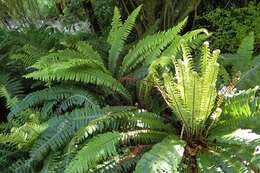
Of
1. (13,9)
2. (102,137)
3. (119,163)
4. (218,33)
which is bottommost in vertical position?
(119,163)

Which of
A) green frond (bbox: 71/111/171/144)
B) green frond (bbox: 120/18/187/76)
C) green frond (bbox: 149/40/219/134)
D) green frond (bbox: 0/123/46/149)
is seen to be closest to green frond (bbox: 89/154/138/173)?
green frond (bbox: 71/111/171/144)

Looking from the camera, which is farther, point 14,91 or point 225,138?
point 14,91

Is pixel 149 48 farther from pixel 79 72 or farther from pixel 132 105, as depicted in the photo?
pixel 79 72

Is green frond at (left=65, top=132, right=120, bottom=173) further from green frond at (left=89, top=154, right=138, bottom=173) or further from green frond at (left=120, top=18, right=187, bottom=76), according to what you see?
green frond at (left=120, top=18, right=187, bottom=76)

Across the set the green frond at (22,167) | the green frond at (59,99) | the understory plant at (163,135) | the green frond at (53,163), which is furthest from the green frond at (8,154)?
the green frond at (53,163)

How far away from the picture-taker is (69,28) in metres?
5.64

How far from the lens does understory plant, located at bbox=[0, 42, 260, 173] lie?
2.74 metres

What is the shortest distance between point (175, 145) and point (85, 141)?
2.20ft

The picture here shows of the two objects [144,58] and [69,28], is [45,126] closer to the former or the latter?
[144,58]

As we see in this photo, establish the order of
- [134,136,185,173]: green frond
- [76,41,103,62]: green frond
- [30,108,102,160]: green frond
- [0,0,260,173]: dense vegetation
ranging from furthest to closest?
[76,41,103,62]: green frond < [30,108,102,160]: green frond < [0,0,260,173]: dense vegetation < [134,136,185,173]: green frond

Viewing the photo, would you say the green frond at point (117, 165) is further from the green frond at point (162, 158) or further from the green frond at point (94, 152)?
the green frond at point (162, 158)

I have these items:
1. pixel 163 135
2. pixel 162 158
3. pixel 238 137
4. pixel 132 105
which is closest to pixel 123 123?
pixel 163 135

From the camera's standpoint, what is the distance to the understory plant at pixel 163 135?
2.74 meters

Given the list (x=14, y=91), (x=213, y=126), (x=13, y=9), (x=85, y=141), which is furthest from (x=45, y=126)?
(x=13, y=9)
